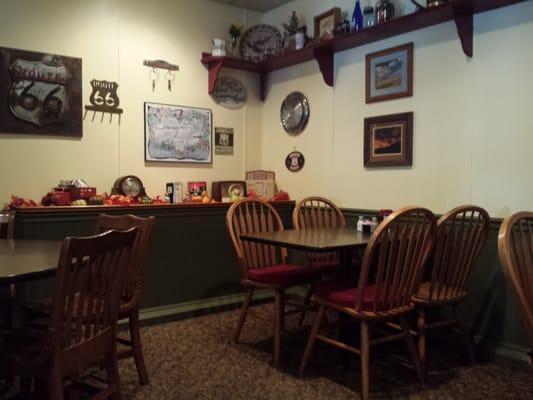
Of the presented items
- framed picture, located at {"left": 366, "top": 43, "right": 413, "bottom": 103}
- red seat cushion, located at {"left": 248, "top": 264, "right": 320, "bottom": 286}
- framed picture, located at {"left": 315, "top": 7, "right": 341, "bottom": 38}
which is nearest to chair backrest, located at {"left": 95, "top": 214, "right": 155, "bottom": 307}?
red seat cushion, located at {"left": 248, "top": 264, "right": 320, "bottom": 286}

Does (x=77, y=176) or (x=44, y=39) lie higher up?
(x=44, y=39)

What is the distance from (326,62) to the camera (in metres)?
3.74

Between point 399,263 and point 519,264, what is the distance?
72 cm

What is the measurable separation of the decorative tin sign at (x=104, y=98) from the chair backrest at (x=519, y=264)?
2929 millimetres

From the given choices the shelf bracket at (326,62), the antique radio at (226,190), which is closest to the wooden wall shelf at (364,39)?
the shelf bracket at (326,62)

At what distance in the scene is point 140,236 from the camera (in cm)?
222

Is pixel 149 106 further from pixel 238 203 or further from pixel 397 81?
pixel 397 81

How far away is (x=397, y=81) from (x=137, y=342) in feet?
7.82

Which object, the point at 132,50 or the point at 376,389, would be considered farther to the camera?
the point at 132,50

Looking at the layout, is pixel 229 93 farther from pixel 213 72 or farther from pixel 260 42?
pixel 260 42

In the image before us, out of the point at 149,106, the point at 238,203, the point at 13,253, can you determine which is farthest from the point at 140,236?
the point at 149,106

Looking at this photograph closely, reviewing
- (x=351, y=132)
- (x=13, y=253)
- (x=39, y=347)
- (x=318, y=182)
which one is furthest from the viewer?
(x=318, y=182)

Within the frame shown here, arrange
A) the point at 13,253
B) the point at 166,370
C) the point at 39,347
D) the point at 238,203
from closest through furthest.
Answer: the point at 39,347 → the point at 13,253 → the point at 166,370 → the point at 238,203

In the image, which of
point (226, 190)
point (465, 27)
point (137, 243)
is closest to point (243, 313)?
point (137, 243)
